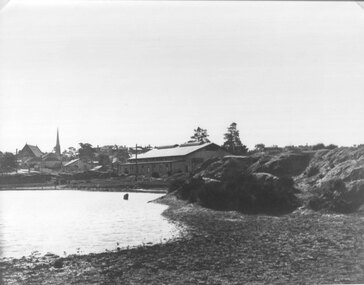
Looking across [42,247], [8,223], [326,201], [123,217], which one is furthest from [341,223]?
[8,223]

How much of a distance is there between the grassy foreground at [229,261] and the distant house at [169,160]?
17914 millimetres

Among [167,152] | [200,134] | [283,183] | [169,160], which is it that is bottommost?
[283,183]

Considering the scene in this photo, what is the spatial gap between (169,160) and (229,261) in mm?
28975

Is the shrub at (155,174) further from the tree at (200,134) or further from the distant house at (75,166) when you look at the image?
the tree at (200,134)

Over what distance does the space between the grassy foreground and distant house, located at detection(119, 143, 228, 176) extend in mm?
17914

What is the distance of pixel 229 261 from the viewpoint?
41.7ft

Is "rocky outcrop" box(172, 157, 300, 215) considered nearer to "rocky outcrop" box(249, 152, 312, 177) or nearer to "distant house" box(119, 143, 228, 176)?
"rocky outcrop" box(249, 152, 312, 177)

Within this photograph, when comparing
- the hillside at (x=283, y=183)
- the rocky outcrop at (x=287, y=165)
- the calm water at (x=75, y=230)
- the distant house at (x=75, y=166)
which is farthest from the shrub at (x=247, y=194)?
the distant house at (x=75, y=166)

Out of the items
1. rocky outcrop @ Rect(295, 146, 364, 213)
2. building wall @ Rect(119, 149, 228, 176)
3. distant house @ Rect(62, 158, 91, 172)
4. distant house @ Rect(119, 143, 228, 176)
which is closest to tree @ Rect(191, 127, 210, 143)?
rocky outcrop @ Rect(295, 146, 364, 213)

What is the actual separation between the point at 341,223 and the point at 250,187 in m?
10.6

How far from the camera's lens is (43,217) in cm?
3003

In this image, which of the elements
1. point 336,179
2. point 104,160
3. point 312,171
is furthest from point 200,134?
point 104,160

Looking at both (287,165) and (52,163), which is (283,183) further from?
(52,163)

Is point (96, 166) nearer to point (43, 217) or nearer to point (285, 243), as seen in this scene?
point (43, 217)
